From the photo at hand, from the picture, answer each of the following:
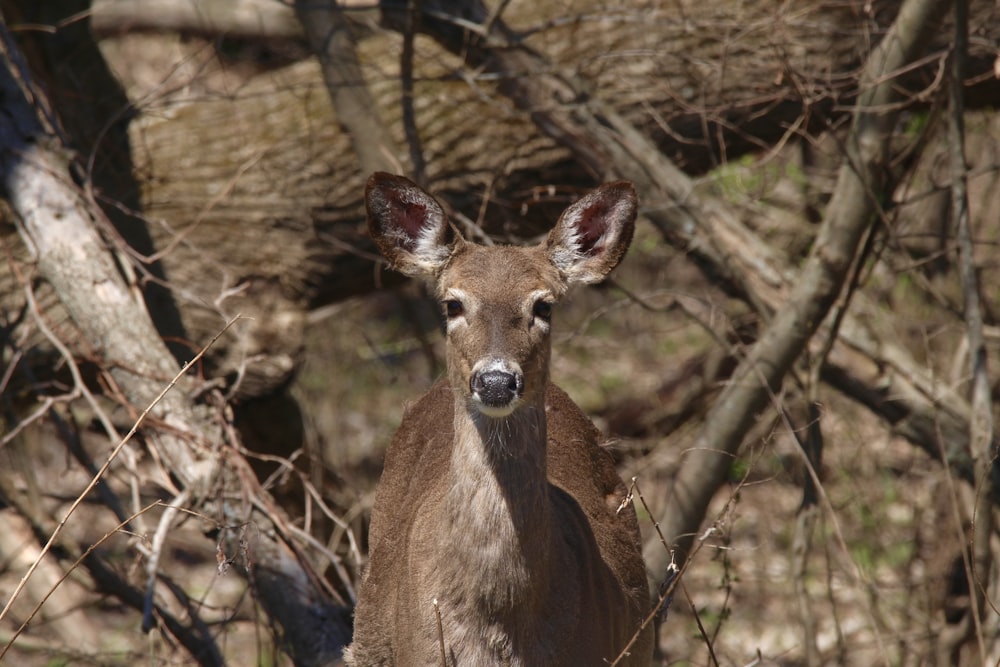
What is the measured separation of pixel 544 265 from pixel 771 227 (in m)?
3.54

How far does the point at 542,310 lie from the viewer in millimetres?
3506

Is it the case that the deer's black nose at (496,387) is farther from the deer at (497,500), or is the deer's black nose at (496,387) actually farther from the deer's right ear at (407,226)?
the deer's right ear at (407,226)

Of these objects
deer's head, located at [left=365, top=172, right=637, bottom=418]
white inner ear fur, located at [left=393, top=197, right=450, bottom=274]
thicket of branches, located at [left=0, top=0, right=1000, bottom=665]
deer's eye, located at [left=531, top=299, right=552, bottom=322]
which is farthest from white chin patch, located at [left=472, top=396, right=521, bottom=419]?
thicket of branches, located at [left=0, top=0, right=1000, bottom=665]

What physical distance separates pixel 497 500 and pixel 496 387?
1.30ft

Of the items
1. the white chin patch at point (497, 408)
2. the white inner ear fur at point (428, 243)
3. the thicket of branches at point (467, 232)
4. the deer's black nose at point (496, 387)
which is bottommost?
the thicket of branches at point (467, 232)

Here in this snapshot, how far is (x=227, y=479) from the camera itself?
447cm

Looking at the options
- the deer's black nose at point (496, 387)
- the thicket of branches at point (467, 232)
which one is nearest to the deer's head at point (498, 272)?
the deer's black nose at point (496, 387)

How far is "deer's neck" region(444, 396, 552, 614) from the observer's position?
3.35 metres

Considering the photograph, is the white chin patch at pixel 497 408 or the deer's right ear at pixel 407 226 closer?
the white chin patch at pixel 497 408

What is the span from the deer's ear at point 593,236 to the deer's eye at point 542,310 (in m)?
0.31

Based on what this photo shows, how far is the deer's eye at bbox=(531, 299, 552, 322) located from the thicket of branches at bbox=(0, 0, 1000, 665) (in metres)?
Answer: 0.90

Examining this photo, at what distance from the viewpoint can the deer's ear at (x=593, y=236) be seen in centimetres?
376

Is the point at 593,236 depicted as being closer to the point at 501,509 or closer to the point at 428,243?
the point at 428,243

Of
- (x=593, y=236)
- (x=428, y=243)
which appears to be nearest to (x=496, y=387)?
(x=428, y=243)
